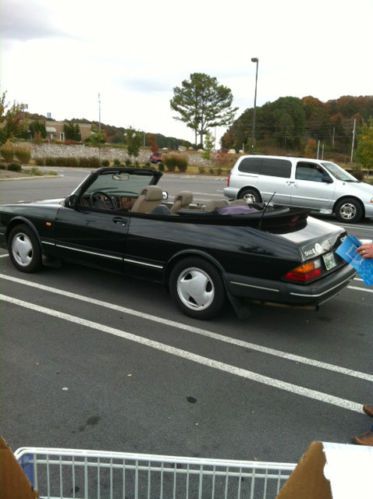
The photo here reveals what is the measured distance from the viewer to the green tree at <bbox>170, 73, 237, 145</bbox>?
Answer: 82312 millimetres

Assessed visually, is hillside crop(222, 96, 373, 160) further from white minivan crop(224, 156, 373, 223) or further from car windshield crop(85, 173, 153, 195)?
car windshield crop(85, 173, 153, 195)

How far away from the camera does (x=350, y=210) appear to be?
12078mm

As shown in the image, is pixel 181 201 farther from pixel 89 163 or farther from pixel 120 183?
pixel 89 163

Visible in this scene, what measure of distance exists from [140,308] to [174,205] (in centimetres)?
121

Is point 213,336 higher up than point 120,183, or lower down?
lower down

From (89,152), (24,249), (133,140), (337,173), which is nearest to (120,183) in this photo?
(24,249)

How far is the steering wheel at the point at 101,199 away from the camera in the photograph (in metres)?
5.65

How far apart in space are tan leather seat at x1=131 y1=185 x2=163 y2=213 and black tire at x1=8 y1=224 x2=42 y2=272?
1.50 metres

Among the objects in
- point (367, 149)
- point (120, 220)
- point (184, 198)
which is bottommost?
point (120, 220)

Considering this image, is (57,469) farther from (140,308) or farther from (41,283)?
(41,283)

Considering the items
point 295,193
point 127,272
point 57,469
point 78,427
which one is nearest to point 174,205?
point 127,272

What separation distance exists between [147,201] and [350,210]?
8231 millimetres

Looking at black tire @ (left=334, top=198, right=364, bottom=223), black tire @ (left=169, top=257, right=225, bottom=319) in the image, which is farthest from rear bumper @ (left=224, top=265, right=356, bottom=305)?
black tire @ (left=334, top=198, right=364, bottom=223)

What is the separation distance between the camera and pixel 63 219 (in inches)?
220
